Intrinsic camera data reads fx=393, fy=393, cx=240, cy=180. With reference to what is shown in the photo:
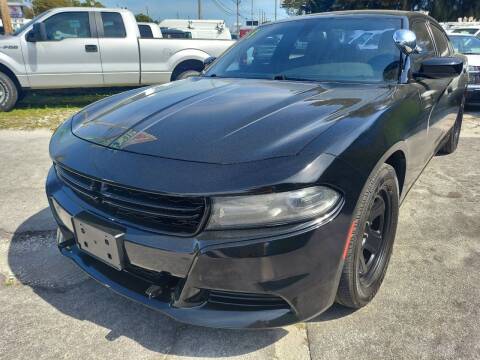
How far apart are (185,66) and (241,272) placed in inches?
291

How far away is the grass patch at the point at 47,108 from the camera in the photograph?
21.6ft

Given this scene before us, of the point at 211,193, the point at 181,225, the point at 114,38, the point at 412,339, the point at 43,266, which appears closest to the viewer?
the point at 211,193

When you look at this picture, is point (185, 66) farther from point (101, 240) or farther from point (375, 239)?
point (101, 240)

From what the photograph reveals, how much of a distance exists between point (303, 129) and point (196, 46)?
7009 mm

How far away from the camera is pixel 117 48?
25.3 feet

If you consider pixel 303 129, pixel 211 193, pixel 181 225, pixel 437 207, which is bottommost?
pixel 437 207

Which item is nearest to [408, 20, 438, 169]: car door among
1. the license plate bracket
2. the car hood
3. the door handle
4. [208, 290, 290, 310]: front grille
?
the car hood

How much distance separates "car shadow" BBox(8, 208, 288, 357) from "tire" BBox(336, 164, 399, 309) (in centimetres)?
44

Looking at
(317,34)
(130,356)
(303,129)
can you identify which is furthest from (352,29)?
(130,356)

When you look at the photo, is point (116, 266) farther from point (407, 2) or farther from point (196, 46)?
point (407, 2)

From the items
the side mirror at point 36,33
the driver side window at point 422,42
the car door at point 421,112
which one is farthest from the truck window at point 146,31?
the car door at point 421,112

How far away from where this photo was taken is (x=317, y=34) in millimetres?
3000

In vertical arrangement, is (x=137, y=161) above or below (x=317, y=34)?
below

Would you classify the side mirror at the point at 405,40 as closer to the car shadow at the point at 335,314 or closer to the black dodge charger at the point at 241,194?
the black dodge charger at the point at 241,194
